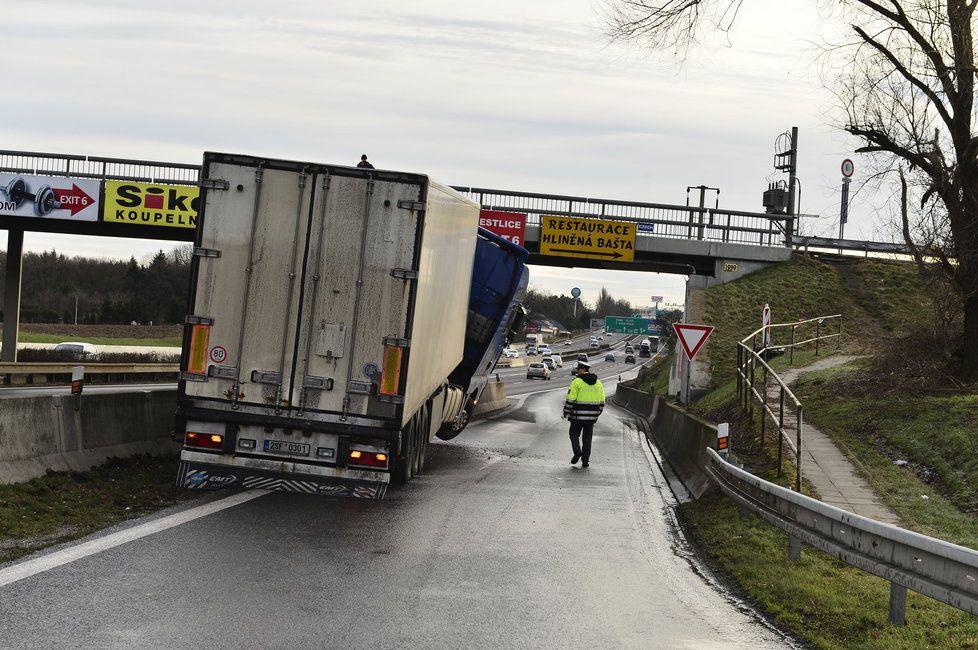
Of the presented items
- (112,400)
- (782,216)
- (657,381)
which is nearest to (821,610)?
(112,400)

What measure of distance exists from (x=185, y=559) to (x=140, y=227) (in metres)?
31.0

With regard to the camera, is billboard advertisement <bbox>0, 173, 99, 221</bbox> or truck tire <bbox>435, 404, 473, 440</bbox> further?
billboard advertisement <bbox>0, 173, 99, 221</bbox>

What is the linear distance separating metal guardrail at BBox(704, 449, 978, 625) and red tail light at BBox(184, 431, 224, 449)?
5372 mm

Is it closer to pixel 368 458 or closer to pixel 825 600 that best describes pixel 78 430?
pixel 368 458

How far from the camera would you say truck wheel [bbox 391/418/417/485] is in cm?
1373

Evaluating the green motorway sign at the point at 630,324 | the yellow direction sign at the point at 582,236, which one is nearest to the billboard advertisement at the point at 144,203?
the yellow direction sign at the point at 582,236

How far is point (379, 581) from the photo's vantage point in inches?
323

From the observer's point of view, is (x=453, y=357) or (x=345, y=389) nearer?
(x=345, y=389)

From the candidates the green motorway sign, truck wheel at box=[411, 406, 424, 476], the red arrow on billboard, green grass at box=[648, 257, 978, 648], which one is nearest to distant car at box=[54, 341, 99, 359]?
the red arrow on billboard

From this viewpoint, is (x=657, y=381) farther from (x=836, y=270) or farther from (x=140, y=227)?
(x=140, y=227)

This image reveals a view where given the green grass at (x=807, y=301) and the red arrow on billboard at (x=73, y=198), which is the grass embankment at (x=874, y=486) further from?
the red arrow on billboard at (x=73, y=198)

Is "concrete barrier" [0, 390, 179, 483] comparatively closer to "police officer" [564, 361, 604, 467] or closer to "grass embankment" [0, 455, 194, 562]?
"grass embankment" [0, 455, 194, 562]

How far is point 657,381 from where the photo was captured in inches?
2023

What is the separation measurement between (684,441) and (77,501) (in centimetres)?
1256
